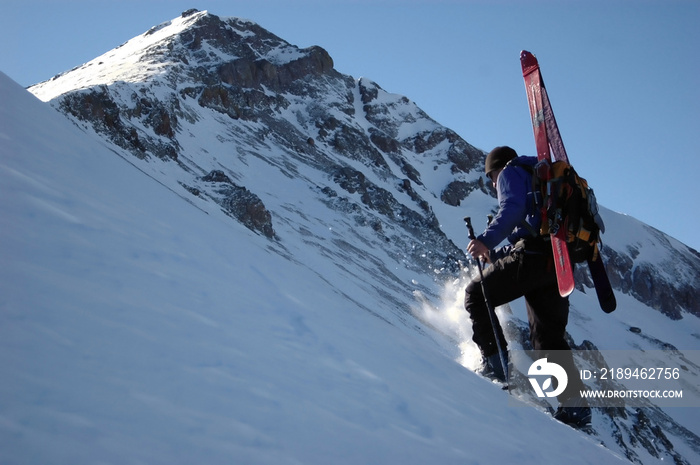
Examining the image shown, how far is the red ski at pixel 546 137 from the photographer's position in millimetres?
4895

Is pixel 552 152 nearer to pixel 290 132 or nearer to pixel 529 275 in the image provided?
pixel 529 275

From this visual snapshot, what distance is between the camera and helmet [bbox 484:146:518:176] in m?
5.57

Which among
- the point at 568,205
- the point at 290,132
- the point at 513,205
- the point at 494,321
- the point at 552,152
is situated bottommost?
the point at 494,321

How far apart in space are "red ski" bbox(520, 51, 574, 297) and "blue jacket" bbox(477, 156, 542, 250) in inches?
5.6

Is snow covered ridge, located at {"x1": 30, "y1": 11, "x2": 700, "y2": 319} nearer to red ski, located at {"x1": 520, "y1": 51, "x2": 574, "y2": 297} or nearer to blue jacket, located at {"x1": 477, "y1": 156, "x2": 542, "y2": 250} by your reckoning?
red ski, located at {"x1": 520, "y1": 51, "x2": 574, "y2": 297}

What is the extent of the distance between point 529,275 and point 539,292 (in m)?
0.27

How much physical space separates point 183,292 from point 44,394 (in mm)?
1313

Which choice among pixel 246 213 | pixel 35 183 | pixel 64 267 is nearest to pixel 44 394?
pixel 64 267

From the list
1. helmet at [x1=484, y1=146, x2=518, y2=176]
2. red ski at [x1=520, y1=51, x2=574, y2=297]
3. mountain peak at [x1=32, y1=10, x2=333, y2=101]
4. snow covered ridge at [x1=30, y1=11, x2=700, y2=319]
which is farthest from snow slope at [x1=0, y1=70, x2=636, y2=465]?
mountain peak at [x1=32, y1=10, x2=333, y2=101]

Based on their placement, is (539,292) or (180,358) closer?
(180,358)

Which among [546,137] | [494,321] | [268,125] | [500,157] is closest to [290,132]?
[268,125]

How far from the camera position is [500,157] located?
5578 millimetres

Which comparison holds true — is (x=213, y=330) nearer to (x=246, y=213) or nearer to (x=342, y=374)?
(x=342, y=374)

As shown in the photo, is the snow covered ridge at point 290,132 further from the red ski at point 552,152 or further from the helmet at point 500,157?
the helmet at point 500,157
